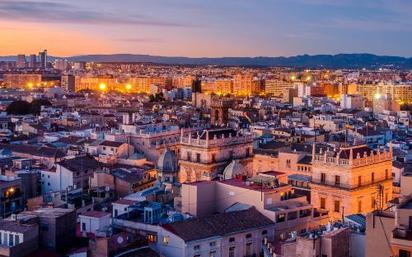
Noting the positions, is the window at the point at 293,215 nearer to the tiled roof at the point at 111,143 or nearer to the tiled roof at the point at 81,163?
the tiled roof at the point at 81,163

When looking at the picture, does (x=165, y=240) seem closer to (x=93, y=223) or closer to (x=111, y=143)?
(x=93, y=223)

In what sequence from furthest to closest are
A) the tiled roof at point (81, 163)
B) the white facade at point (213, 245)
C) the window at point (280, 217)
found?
the tiled roof at point (81, 163), the window at point (280, 217), the white facade at point (213, 245)

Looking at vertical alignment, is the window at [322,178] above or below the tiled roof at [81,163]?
above

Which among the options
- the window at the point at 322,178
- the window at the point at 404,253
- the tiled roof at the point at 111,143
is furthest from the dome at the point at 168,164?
the window at the point at 404,253

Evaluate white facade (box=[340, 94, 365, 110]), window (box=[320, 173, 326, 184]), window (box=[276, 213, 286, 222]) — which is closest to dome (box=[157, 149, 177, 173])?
window (box=[320, 173, 326, 184])

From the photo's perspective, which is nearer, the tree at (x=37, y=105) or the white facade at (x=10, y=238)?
the white facade at (x=10, y=238)

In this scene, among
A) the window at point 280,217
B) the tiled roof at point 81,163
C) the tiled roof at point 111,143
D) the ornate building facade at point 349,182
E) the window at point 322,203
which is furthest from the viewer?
the tiled roof at point 111,143

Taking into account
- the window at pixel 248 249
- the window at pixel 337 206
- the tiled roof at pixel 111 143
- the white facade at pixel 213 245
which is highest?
the tiled roof at pixel 111 143

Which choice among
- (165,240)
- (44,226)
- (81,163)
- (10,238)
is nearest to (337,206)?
(165,240)
